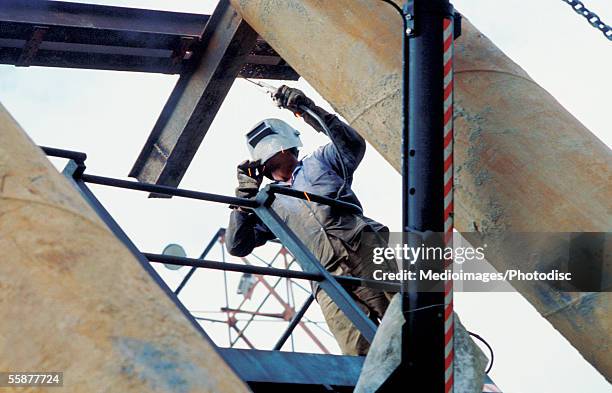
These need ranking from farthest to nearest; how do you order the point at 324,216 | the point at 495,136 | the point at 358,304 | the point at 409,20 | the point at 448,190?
the point at 324,216, the point at 358,304, the point at 495,136, the point at 409,20, the point at 448,190

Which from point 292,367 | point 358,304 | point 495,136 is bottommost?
point 292,367

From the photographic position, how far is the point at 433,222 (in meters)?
4.70

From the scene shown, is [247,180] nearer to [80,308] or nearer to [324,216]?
[324,216]

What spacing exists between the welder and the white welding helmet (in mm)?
14

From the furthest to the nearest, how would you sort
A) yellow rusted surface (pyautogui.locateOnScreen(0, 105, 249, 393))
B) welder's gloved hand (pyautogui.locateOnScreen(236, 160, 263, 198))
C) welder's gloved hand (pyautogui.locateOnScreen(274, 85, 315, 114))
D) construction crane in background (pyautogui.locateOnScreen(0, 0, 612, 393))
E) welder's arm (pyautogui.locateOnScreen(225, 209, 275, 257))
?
welder's arm (pyautogui.locateOnScreen(225, 209, 275, 257)) → welder's gloved hand (pyautogui.locateOnScreen(236, 160, 263, 198)) → welder's gloved hand (pyautogui.locateOnScreen(274, 85, 315, 114)) → construction crane in background (pyautogui.locateOnScreen(0, 0, 612, 393)) → yellow rusted surface (pyautogui.locateOnScreen(0, 105, 249, 393))

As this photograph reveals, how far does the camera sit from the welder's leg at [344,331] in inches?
300

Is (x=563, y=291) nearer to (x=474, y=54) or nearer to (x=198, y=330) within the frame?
(x=474, y=54)

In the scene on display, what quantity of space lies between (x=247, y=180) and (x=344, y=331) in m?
1.29

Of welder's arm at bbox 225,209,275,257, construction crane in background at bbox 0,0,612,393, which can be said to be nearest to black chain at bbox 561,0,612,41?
construction crane in background at bbox 0,0,612,393

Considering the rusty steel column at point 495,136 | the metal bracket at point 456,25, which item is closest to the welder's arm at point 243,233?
the rusty steel column at point 495,136

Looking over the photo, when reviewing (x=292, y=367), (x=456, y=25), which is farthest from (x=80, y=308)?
(x=456, y=25)

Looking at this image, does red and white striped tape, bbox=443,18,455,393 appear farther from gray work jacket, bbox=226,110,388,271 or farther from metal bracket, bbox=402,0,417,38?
gray work jacket, bbox=226,110,388,271

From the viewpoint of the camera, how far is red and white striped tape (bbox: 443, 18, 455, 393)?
14.8 ft

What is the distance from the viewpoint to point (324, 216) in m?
8.05
